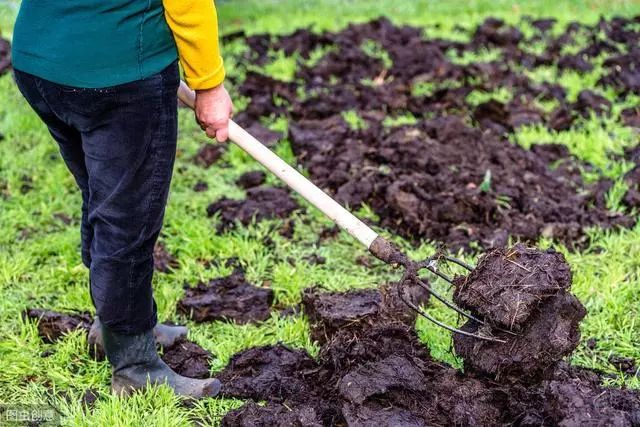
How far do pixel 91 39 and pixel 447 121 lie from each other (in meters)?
3.51

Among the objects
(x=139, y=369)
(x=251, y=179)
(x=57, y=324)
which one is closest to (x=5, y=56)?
(x=251, y=179)

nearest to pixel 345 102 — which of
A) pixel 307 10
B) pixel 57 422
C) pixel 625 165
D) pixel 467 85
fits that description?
pixel 467 85

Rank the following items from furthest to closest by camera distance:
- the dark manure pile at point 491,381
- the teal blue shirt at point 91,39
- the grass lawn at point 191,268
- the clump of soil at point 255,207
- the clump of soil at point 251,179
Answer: the clump of soil at point 251,179, the clump of soil at point 255,207, the grass lawn at point 191,268, the dark manure pile at point 491,381, the teal blue shirt at point 91,39

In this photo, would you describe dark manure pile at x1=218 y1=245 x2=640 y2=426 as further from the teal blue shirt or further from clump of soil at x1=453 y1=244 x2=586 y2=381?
the teal blue shirt

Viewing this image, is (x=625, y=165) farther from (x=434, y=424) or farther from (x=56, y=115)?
(x=56, y=115)

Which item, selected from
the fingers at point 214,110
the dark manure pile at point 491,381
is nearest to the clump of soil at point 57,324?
the dark manure pile at point 491,381

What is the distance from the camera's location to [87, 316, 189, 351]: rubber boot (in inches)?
138

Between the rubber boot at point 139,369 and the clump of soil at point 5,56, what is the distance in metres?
4.46

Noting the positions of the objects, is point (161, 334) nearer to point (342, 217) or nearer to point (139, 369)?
point (139, 369)

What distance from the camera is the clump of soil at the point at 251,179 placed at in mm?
5176

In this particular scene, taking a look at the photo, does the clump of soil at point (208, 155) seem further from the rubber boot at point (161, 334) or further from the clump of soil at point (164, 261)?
the rubber boot at point (161, 334)

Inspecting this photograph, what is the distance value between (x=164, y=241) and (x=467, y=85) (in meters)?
3.34

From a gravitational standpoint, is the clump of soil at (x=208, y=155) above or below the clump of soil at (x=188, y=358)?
below

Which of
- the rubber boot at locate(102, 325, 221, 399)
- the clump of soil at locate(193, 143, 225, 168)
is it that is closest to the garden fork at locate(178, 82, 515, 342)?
the rubber boot at locate(102, 325, 221, 399)
